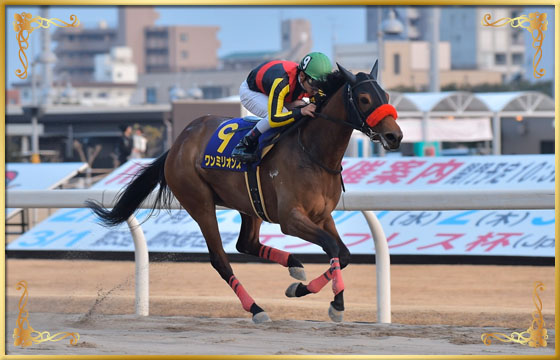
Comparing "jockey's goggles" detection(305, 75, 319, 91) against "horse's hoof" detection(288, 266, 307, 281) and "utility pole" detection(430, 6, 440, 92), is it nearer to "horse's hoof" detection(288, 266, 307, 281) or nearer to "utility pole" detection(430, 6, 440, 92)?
"horse's hoof" detection(288, 266, 307, 281)

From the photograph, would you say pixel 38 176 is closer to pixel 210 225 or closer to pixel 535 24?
pixel 210 225

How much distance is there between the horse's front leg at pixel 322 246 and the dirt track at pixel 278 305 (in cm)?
26

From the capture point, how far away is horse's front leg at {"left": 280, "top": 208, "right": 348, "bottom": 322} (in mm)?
4824

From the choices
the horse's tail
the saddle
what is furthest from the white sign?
the saddle

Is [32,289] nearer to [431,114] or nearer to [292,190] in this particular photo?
[292,190]

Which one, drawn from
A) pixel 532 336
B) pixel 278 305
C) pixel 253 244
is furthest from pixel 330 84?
pixel 278 305

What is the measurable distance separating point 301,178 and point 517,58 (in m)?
87.4

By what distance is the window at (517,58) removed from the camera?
88188 mm

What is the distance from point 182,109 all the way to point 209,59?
98136mm

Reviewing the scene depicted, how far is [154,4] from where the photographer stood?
456 cm

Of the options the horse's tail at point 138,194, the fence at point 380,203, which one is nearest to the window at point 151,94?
the fence at point 380,203

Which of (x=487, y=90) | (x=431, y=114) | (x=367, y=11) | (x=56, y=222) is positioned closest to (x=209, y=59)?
(x=367, y=11)

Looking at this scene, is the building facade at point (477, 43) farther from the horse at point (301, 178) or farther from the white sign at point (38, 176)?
the horse at point (301, 178)

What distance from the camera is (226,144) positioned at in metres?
5.53
